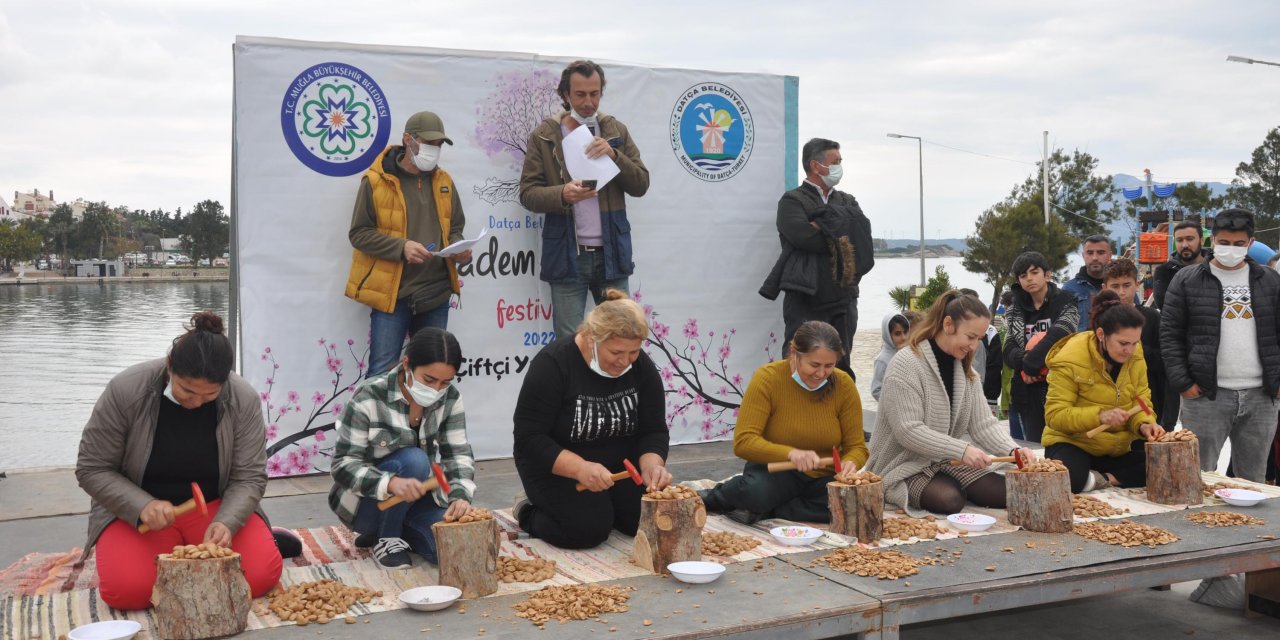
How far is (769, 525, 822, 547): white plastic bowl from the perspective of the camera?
→ 361 cm

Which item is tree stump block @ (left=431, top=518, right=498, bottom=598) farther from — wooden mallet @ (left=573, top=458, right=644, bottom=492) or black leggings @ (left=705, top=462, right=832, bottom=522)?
black leggings @ (left=705, top=462, right=832, bottom=522)

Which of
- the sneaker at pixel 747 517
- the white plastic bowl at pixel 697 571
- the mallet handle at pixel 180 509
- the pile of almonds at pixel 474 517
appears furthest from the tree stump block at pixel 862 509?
the mallet handle at pixel 180 509

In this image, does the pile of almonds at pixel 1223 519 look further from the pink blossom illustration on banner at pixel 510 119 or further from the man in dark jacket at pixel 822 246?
the pink blossom illustration on banner at pixel 510 119

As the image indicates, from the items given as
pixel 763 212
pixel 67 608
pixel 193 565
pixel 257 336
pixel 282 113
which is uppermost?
pixel 282 113

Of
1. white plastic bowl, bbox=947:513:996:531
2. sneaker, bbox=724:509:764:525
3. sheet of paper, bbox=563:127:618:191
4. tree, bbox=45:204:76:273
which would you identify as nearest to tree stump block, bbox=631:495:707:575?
sneaker, bbox=724:509:764:525

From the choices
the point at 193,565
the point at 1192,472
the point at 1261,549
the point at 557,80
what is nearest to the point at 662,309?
the point at 557,80

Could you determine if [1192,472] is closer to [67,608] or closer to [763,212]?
[763,212]

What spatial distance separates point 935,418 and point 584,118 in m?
2.63

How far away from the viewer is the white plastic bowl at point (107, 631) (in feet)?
8.61

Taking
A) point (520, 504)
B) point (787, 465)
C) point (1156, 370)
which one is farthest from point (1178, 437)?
point (520, 504)

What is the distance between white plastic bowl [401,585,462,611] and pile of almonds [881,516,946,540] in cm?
163

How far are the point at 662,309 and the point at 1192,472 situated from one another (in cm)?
319

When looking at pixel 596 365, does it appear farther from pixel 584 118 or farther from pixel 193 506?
pixel 584 118

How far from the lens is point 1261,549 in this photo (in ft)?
11.8
